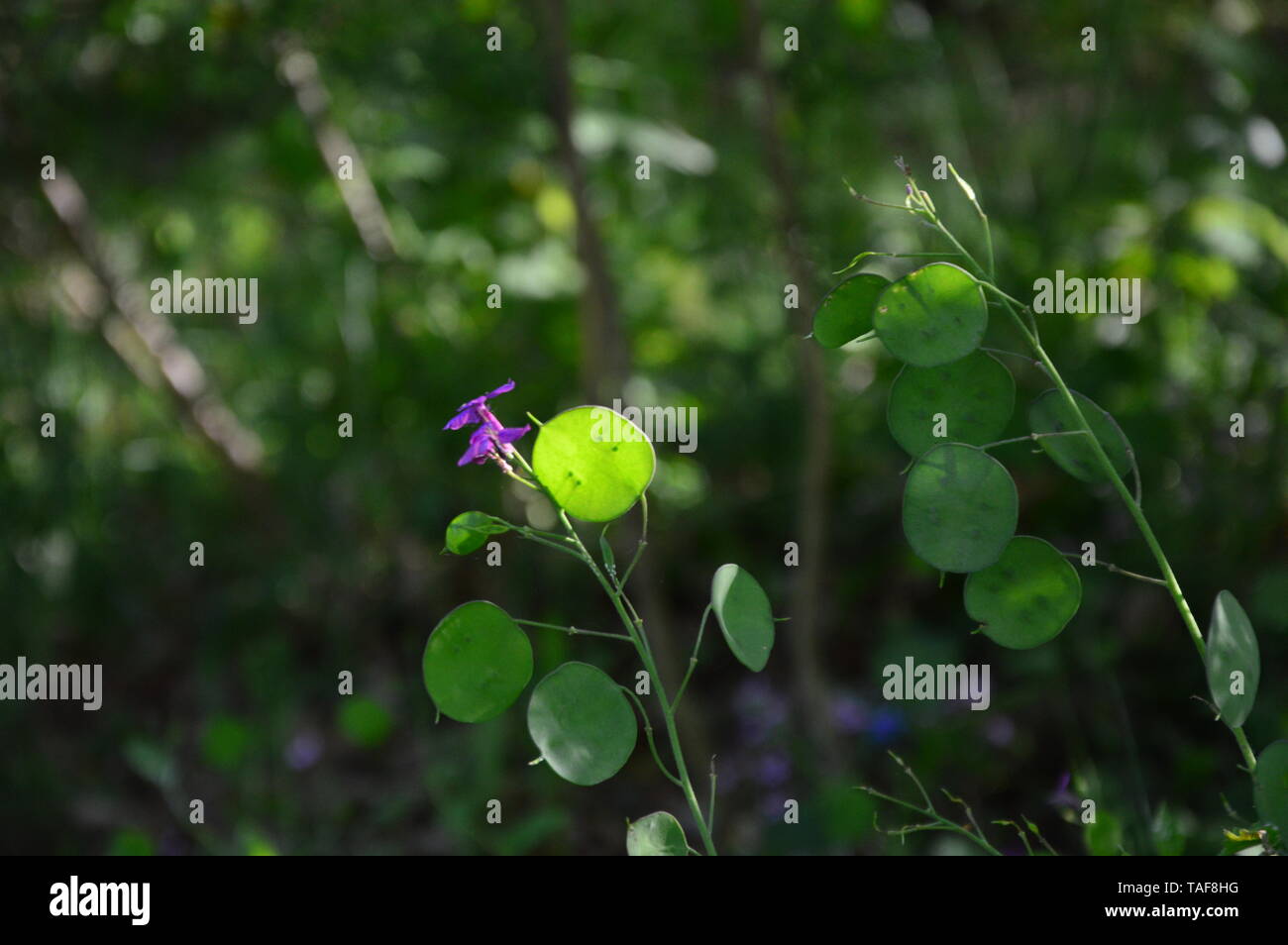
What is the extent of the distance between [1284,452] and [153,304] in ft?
5.89

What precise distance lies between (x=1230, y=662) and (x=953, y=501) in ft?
0.54

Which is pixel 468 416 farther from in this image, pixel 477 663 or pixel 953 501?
pixel 953 501

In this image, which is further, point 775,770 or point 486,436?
point 775,770

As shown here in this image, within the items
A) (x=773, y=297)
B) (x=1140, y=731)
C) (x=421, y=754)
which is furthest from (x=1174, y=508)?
(x=421, y=754)

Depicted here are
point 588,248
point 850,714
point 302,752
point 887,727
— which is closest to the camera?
point 588,248

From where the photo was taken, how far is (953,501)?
0.57m

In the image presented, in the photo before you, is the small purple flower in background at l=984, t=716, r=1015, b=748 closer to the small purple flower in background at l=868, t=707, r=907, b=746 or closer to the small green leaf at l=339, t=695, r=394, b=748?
the small purple flower in background at l=868, t=707, r=907, b=746

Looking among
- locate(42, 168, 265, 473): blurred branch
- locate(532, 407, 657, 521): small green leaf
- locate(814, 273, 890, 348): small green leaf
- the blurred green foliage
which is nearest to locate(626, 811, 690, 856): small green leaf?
locate(532, 407, 657, 521): small green leaf

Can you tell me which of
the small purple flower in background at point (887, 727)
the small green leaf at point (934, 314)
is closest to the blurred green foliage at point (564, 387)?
the small purple flower in background at point (887, 727)

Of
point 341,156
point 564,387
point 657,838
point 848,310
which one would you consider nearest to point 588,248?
point 564,387

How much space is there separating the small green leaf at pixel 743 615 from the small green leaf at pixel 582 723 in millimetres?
66

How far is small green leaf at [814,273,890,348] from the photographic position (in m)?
0.63

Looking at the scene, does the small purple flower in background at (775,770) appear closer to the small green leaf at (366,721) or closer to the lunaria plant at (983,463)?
the small green leaf at (366,721)
